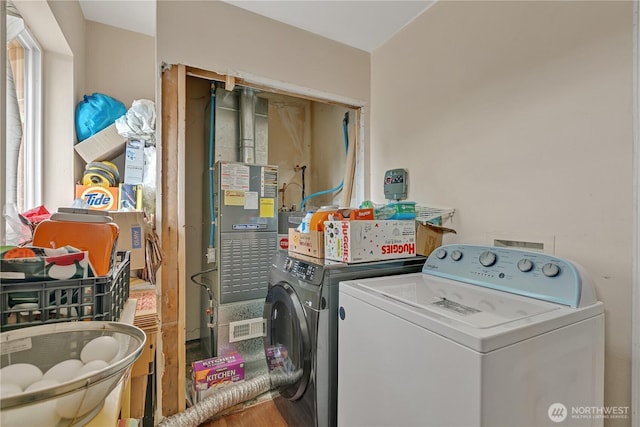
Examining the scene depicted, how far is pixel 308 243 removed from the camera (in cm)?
143

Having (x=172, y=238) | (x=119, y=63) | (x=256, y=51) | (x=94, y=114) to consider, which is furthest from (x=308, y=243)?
(x=119, y=63)

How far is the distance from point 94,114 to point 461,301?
2344mm

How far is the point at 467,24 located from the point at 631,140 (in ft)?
3.23

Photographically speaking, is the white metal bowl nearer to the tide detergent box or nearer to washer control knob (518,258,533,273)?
washer control knob (518,258,533,273)

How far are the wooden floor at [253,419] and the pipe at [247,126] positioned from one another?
1.79 meters

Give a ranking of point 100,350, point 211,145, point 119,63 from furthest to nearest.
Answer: point 211,145
point 119,63
point 100,350

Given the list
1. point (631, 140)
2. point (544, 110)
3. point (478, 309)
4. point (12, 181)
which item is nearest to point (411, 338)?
point (478, 309)

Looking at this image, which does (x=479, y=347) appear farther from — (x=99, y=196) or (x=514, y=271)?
(x=99, y=196)

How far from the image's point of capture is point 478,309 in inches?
34.9

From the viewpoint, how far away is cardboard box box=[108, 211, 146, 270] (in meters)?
1.49

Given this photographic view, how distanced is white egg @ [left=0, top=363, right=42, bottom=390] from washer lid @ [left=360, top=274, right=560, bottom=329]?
0.87 metres

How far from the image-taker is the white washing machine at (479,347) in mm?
699

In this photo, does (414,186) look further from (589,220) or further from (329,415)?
(329,415)

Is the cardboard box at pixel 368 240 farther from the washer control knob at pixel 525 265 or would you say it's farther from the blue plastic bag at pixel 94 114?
the blue plastic bag at pixel 94 114
